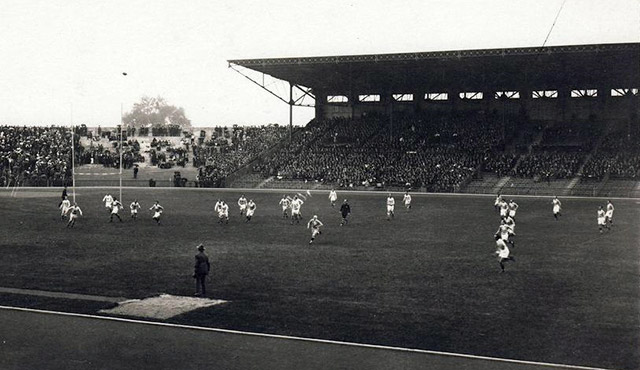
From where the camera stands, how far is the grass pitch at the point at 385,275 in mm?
12906

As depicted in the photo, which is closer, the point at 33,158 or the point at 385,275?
the point at 385,275

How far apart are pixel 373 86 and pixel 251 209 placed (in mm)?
38529

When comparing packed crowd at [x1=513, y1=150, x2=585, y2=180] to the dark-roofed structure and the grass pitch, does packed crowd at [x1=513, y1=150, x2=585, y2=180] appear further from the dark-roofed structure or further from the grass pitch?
the grass pitch

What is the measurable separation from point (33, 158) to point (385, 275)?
58313 millimetres

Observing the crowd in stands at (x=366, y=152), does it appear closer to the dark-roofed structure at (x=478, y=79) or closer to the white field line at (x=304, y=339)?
the dark-roofed structure at (x=478, y=79)

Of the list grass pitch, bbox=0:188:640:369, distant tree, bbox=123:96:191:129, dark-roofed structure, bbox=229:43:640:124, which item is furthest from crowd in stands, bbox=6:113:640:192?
distant tree, bbox=123:96:191:129

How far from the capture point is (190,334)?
42.4ft

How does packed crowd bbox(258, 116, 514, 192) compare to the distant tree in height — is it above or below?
below

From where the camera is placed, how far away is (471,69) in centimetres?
5825

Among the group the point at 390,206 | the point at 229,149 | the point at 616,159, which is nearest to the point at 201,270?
the point at 390,206

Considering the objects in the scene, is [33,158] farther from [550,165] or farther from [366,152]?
[550,165]

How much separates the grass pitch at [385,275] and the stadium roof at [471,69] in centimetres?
1958

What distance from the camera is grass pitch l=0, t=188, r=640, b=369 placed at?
12.9 m

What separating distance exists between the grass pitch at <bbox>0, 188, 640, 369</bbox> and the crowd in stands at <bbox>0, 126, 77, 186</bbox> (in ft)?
109
